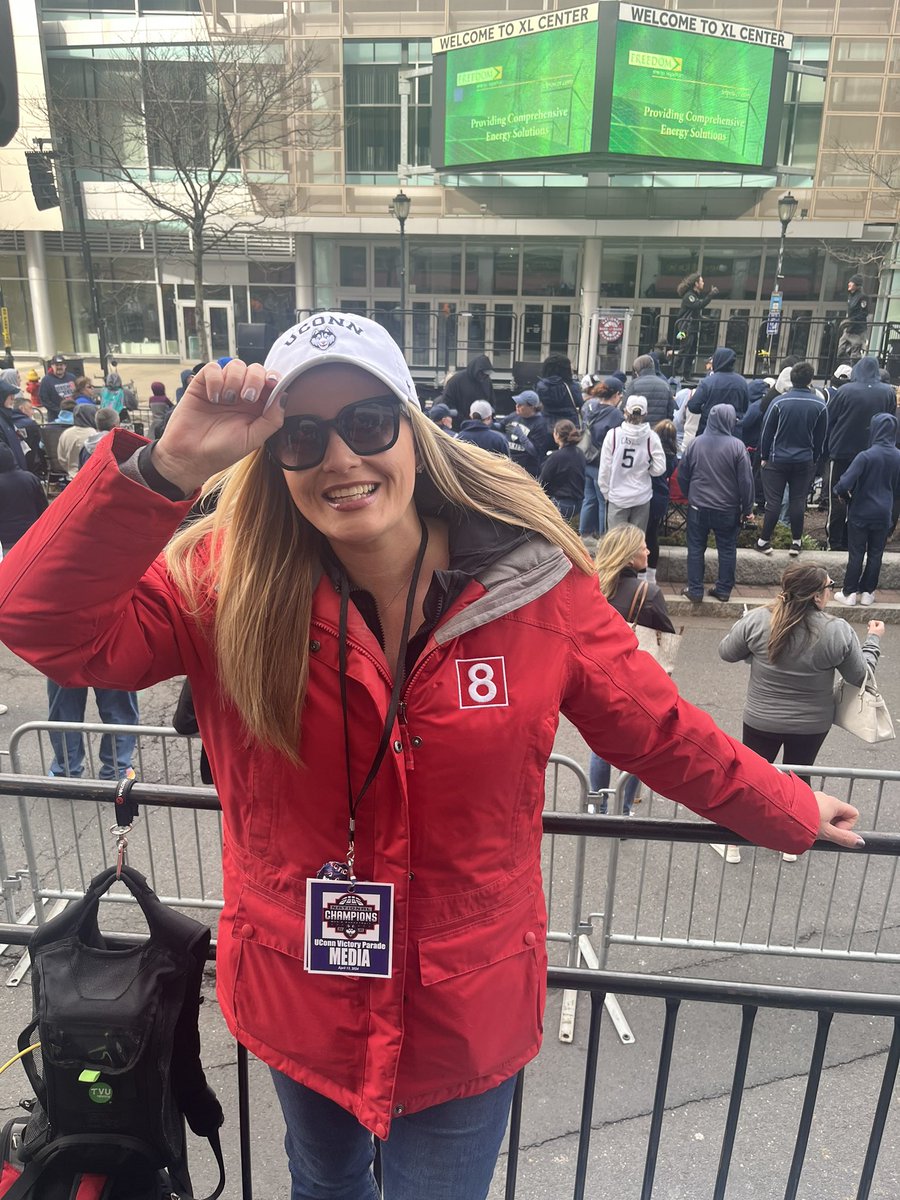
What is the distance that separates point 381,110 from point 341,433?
34.2 metres

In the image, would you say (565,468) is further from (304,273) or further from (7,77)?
(304,273)

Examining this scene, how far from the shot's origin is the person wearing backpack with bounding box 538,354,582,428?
11.4 m

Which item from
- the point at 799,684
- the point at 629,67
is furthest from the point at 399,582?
the point at 629,67

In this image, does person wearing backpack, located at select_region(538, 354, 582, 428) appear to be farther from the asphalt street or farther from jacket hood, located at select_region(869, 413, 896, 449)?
the asphalt street

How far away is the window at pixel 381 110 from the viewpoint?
30.2 m

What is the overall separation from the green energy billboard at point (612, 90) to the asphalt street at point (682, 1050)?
2503 centimetres

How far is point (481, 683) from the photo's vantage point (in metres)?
1.56

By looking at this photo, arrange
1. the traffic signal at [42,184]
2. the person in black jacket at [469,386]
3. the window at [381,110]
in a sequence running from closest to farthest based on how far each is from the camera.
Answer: the person in black jacket at [469,386] < the traffic signal at [42,184] < the window at [381,110]

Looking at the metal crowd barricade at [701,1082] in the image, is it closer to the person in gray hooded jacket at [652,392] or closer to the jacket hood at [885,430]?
the jacket hood at [885,430]

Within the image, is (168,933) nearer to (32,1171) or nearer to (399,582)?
(32,1171)

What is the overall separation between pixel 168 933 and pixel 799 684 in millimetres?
3985

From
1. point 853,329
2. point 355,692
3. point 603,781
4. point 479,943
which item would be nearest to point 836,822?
point 479,943

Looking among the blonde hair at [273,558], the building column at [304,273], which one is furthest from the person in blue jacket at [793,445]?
the building column at [304,273]

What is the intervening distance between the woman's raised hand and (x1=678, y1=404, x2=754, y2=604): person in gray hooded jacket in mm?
7998
